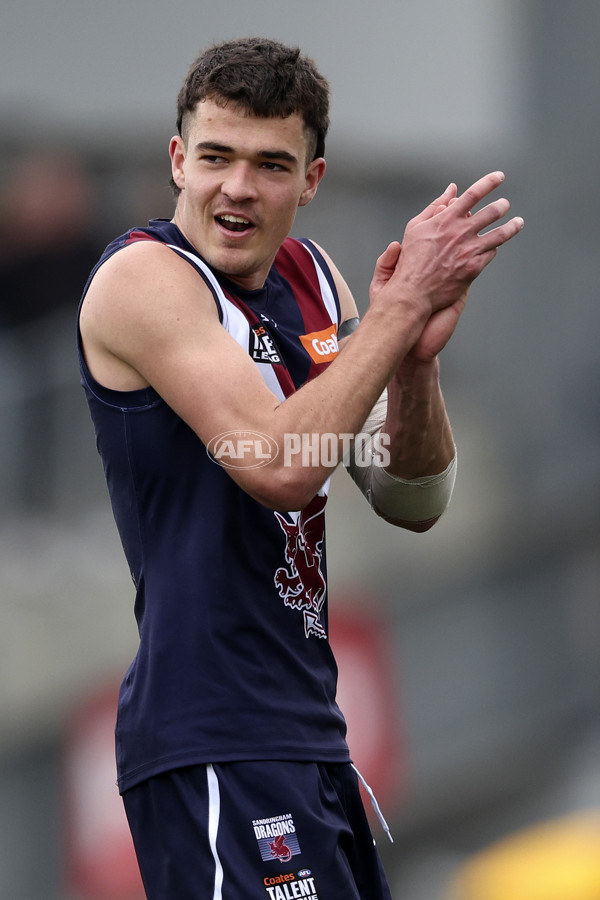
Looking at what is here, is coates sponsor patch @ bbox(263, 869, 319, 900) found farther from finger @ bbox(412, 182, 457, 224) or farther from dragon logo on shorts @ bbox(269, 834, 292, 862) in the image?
finger @ bbox(412, 182, 457, 224)

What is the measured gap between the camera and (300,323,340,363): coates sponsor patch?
233 centimetres

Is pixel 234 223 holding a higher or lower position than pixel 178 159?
lower

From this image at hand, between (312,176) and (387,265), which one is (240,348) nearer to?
(387,265)

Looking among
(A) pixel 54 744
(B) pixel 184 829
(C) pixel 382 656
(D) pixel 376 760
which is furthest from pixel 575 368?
(B) pixel 184 829

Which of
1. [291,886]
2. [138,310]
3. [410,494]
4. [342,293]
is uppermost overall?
[342,293]

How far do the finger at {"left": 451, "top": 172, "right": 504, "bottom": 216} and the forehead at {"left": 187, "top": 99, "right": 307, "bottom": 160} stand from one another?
35 cm

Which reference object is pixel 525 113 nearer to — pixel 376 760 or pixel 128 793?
pixel 376 760

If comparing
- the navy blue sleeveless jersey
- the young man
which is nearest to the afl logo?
the young man

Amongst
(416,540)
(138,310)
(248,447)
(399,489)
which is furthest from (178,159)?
(416,540)

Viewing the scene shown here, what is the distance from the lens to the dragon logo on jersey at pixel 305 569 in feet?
6.98

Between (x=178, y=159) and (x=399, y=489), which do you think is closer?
(x=178, y=159)

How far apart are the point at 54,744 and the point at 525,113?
Result: 6106 millimetres

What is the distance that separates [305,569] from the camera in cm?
217

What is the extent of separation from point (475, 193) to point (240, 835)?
1.21 meters
